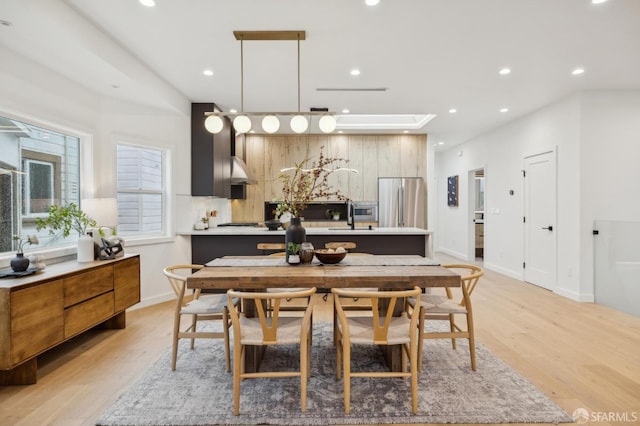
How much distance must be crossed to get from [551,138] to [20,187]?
251 inches

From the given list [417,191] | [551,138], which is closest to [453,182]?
[417,191]

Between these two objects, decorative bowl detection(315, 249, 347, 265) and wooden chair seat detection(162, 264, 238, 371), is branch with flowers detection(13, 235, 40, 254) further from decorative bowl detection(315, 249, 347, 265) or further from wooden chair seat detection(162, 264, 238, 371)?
decorative bowl detection(315, 249, 347, 265)

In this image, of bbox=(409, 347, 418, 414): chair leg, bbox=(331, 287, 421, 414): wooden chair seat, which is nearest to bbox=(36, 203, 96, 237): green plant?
bbox=(331, 287, 421, 414): wooden chair seat

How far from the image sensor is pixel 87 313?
2957mm

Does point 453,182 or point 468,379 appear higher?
point 453,182

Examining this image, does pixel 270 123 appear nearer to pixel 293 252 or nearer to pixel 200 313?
pixel 293 252

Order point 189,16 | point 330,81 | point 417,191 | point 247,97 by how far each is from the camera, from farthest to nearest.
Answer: point 417,191
point 247,97
point 330,81
point 189,16

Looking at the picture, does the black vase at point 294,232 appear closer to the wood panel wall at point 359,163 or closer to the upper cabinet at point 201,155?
the upper cabinet at point 201,155

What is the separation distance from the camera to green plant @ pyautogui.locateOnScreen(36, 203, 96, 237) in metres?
2.95

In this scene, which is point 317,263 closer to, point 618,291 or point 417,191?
point 618,291

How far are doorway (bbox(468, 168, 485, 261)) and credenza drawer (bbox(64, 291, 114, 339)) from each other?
7.02 meters

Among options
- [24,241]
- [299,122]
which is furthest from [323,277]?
[24,241]

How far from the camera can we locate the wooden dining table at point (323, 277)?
7.41ft

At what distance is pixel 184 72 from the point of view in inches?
152
